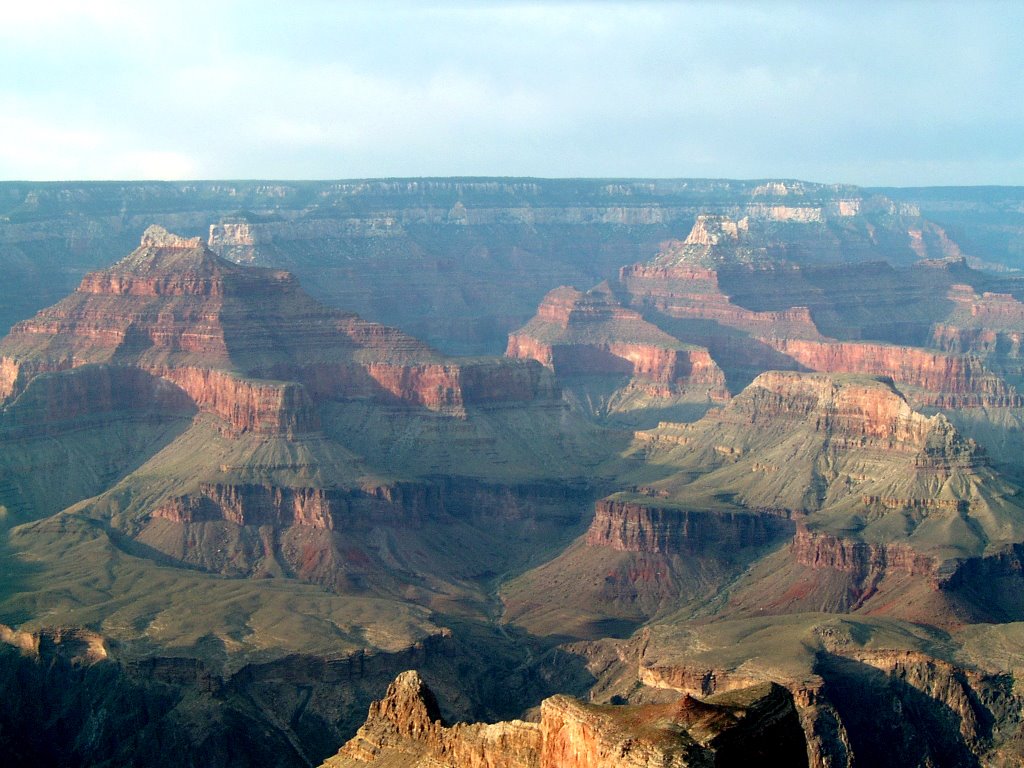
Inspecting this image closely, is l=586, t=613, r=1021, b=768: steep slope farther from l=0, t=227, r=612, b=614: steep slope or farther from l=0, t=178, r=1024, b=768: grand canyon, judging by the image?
l=0, t=227, r=612, b=614: steep slope

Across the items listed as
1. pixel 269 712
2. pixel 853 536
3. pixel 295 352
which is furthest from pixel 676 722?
pixel 295 352

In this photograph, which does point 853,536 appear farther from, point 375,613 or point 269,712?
point 269,712

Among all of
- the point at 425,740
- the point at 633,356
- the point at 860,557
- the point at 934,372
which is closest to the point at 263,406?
the point at 860,557

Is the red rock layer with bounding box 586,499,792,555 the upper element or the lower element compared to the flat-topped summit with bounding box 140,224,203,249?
lower

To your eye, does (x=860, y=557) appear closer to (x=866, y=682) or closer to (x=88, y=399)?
(x=866, y=682)

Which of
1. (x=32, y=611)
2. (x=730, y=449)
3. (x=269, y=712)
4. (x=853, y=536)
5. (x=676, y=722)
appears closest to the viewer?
(x=676, y=722)

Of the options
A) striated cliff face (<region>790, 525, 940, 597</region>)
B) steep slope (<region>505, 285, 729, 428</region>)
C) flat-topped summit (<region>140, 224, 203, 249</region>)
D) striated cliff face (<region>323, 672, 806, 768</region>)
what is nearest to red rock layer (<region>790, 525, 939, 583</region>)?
striated cliff face (<region>790, 525, 940, 597</region>)

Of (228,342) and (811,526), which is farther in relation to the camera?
(228,342)
